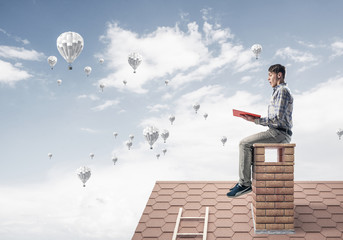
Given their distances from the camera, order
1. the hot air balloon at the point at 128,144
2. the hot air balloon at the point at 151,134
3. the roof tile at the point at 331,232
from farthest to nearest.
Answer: the hot air balloon at the point at 128,144, the hot air balloon at the point at 151,134, the roof tile at the point at 331,232

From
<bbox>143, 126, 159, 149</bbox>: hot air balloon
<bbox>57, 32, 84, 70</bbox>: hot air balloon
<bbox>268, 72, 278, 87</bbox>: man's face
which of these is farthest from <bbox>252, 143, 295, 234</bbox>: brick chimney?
<bbox>143, 126, 159, 149</bbox>: hot air balloon

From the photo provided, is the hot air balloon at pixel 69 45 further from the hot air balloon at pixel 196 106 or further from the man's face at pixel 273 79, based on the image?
the hot air balloon at pixel 196 106

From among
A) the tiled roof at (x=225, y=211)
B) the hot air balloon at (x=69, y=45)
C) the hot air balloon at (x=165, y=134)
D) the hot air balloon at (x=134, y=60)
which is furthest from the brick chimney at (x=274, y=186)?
the hot air balloon at (x=165, y=134)

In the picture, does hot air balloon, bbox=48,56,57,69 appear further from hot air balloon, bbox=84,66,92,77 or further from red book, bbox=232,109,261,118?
red book, bbox=232,109,261,118

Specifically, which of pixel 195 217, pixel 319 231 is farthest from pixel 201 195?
pixel 319 231

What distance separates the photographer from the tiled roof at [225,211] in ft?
24.4

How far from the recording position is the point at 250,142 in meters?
7.37

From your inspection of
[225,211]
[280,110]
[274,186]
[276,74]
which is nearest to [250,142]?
[280,110]

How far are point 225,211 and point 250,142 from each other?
74.5 inches

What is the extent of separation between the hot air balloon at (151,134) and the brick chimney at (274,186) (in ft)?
33.0

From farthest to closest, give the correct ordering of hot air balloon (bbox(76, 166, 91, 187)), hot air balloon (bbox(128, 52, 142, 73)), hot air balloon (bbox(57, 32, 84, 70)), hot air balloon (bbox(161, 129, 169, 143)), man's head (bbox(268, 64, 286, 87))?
hot air balloon (bbox(161, 129, 169, 143)) → hot air balloon (bbox(76, 166, 91, 187)) → hot air balloon (bbox(128, 52, 142, 73)) → hot air balloon (bbox(57, 32, 84, 70)) → man's head (bbox(268, 64, 286, 87))

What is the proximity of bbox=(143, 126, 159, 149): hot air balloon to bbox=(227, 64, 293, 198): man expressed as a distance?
9703 millimetres

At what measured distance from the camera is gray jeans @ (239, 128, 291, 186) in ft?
24.0

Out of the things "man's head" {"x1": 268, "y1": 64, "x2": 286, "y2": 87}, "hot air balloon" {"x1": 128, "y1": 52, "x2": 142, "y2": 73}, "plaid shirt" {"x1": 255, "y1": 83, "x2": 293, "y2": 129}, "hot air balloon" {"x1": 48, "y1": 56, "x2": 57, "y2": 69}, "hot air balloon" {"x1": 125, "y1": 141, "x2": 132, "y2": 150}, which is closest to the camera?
"plaid shirt" {"x1": 255, "y1": 83, "x2": 293, "y2": 129}
